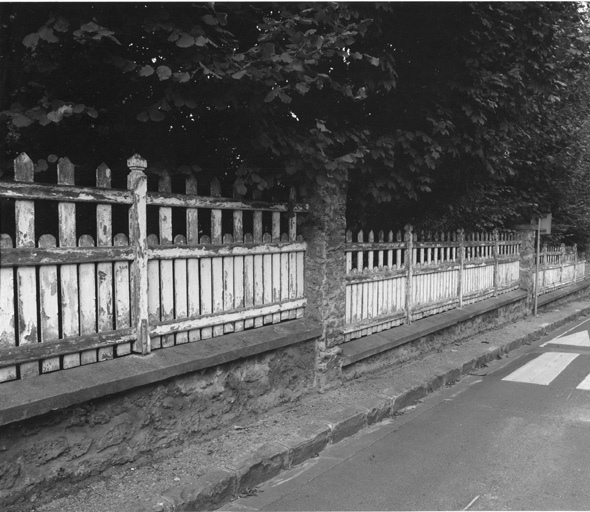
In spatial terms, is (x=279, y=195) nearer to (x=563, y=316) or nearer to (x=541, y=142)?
(x=541, y=142)

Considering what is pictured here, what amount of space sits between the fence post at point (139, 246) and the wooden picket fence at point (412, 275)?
2.96 metres

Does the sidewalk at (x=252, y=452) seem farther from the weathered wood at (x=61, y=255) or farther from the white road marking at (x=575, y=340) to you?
the white road marking at (x=575, y=340)

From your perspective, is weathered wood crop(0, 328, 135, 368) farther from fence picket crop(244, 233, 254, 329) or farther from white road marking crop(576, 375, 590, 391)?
white road marking crop(576, 375, 590, 391)

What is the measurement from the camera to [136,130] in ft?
14.8

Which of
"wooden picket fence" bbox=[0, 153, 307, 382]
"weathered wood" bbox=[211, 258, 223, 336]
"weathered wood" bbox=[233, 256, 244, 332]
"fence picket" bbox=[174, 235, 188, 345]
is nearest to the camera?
"wooden picket fence" bbox=[0, 153, 307, 382]

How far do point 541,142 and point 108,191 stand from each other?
9482mm

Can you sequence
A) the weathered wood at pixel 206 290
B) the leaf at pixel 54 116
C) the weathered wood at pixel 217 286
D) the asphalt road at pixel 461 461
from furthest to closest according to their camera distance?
the weathered wood at pixel 217 286, the weathered wood at pixel 206 290, the asphalt road at pixel 461 461, the leaf at pixel 54 116

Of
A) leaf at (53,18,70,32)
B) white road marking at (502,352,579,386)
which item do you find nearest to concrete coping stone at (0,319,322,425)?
leaf at (53,18,70,32)

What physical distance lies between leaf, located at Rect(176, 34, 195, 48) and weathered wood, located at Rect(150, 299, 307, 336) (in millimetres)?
2043

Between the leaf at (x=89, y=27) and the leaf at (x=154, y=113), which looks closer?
the leaf at (x=89, y=27)

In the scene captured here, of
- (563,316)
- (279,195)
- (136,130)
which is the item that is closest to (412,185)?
(279,195)

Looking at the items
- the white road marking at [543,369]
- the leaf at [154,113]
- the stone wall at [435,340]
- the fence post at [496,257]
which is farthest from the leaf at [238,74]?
the fence post at [496,257]

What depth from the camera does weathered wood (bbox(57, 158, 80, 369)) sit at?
338 cm

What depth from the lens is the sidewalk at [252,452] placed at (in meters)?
3.36
